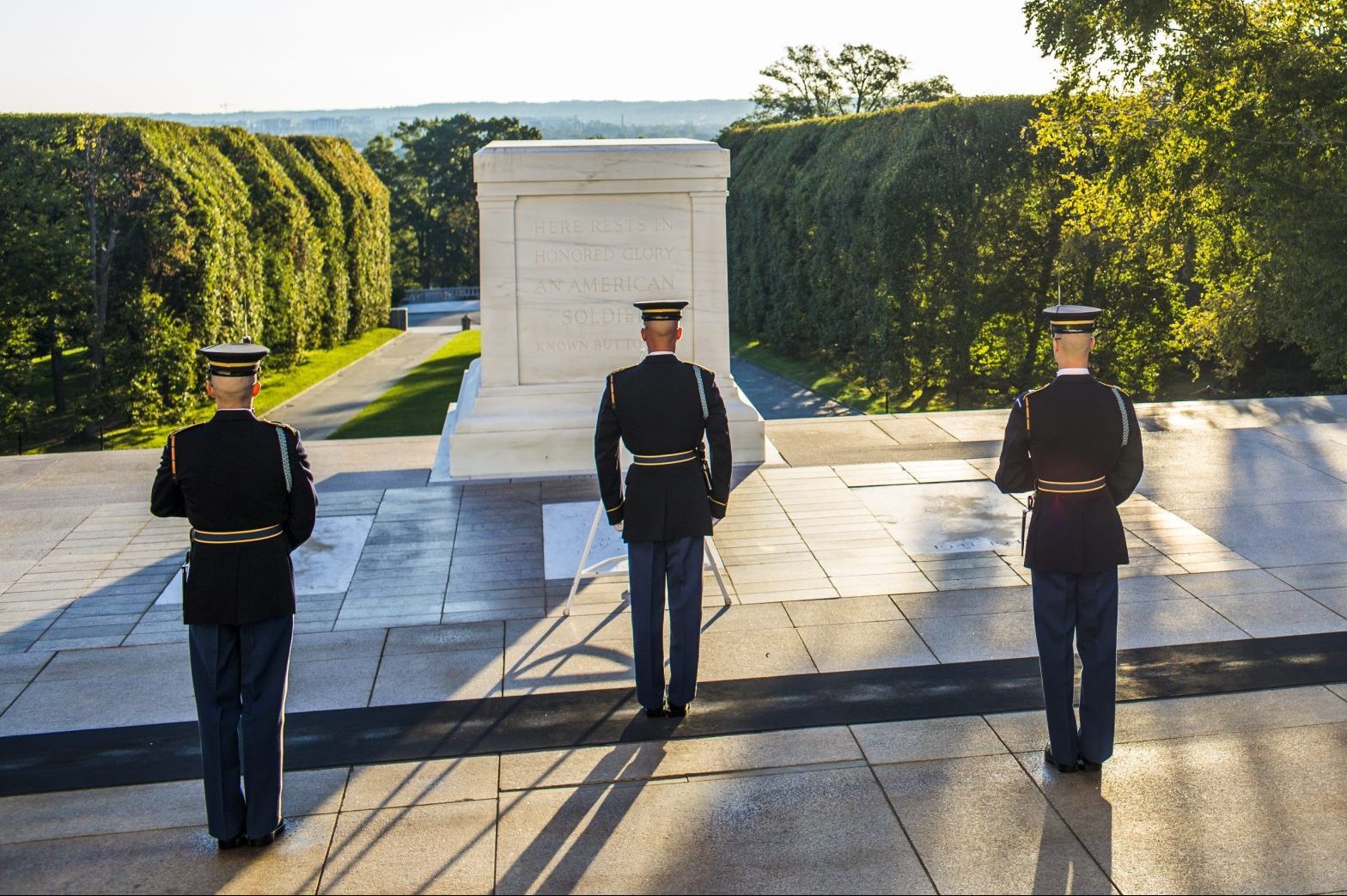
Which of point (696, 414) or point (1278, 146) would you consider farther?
point (1278, 146)

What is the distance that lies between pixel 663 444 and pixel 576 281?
440 centimetres

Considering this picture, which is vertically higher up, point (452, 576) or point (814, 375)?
point (452, 576)

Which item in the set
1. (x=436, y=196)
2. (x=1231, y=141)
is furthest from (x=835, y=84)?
(x=1231, y=141)

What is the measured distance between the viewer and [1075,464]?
4.52 metres

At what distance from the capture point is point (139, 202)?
24078 millimetres

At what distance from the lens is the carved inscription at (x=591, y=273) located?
9242 mm

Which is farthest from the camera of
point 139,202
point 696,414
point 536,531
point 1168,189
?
point 139,202

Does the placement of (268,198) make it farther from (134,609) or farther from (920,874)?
(920,874)

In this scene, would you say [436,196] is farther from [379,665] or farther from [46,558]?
[379,665]

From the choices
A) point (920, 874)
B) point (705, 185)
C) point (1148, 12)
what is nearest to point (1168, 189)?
point (1148, 12)

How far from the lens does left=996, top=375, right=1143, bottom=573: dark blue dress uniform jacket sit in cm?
443

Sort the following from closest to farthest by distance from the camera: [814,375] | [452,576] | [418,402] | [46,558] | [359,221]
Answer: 1. [452,576]
2. [46,558]
3. [418,402]
4. [814,375]
5. [359,221]

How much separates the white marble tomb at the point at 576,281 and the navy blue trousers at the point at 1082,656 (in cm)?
506

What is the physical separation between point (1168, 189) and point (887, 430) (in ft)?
24.5
